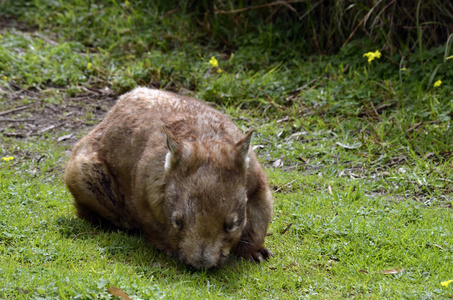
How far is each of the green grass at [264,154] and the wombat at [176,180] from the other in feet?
0.76

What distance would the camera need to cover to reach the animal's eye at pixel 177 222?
181 inches

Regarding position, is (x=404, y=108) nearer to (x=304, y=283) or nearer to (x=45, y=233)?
(x=304, y=283)

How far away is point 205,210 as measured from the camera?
450 cm

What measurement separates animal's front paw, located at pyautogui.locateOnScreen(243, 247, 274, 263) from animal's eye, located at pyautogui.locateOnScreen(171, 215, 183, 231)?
0.84m

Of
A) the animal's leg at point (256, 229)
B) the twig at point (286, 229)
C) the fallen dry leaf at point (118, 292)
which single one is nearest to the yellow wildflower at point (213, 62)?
the twig at point (286, 229)

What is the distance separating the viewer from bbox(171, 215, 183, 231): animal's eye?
4.61 meters

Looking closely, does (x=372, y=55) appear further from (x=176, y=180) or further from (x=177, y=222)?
(x=177, y=222)

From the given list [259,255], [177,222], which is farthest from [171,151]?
[259,255]

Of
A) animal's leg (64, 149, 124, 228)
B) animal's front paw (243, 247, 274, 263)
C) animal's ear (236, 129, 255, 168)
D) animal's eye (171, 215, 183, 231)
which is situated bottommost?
animal's front paw (243, 247, 274, 263)

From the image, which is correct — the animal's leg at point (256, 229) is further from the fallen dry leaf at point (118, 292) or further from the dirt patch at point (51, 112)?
the dirt patch at point (51, 112)

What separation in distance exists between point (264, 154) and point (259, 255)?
2.81 metres

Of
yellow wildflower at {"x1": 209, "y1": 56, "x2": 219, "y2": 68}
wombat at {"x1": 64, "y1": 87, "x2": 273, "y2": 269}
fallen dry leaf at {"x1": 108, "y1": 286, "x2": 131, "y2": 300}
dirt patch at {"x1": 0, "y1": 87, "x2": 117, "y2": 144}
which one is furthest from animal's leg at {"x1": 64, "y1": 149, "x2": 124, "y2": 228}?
yellow wildflower at {"x1": 209, "y1": 56, "x2": 219, "y2": 68}

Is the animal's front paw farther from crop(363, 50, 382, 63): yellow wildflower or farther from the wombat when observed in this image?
crop(363, 50, 382, 63): yellow wildflower

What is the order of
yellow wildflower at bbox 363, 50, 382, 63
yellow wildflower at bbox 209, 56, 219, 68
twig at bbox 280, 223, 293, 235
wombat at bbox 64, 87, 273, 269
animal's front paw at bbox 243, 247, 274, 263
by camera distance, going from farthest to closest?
yellow wildflower at bbox 209, 56, 219, 68
yellow wildflower at bbox 363, 50, 382, 63
twig at bbox 280, 223, 293, 235
animal's front paw at bbox 243, 247, 274, 263
wombat at bbox 64, 87, 273, 269
